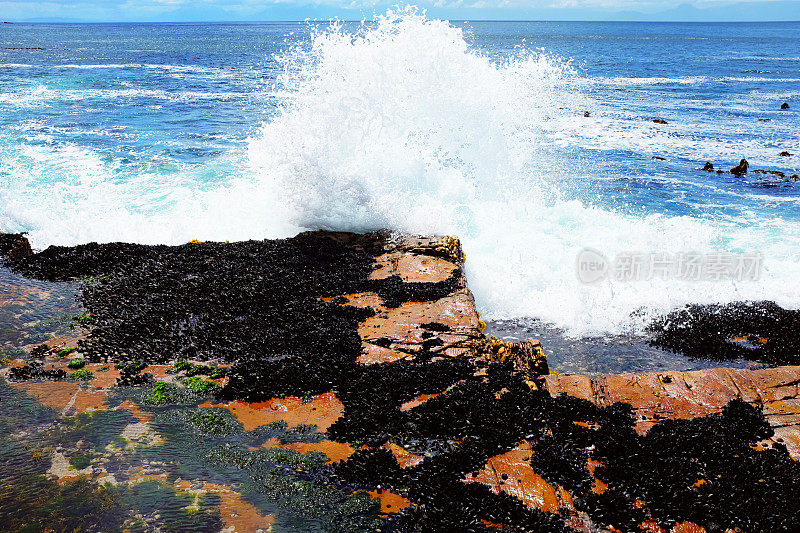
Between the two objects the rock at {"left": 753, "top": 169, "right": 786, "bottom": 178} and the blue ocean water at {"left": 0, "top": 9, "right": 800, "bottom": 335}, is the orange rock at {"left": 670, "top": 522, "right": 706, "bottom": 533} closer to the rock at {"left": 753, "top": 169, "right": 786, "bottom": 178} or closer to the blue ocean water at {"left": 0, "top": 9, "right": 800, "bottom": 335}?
the blue ocean water at {"left": 0, "top": 9, "right": 800, "bottom": 335}

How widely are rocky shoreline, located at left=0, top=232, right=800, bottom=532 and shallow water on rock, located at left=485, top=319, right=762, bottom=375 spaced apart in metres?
1.12

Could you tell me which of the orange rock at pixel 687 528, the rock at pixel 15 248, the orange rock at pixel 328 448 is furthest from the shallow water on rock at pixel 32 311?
the orange rock at pixel 687 528

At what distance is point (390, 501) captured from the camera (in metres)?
5.13

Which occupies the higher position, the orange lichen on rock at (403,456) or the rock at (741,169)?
the rock at (741,169)

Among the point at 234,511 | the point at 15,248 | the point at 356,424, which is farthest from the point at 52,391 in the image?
the point at 15,248

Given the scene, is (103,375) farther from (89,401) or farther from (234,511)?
(234,511)

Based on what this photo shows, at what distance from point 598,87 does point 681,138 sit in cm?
1809

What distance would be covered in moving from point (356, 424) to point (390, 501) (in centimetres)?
115

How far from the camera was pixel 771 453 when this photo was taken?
5566 millimetres

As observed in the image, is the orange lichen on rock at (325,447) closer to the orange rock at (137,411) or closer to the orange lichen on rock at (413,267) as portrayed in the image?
the orange rock at (137,411)

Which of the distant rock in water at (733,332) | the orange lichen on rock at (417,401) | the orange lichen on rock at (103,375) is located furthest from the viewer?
the distant rock in water at (733,332)

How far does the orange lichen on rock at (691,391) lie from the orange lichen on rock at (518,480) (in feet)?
4.35

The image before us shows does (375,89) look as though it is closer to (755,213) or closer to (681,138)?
(755,213)

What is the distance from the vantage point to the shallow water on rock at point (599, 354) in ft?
27.5
